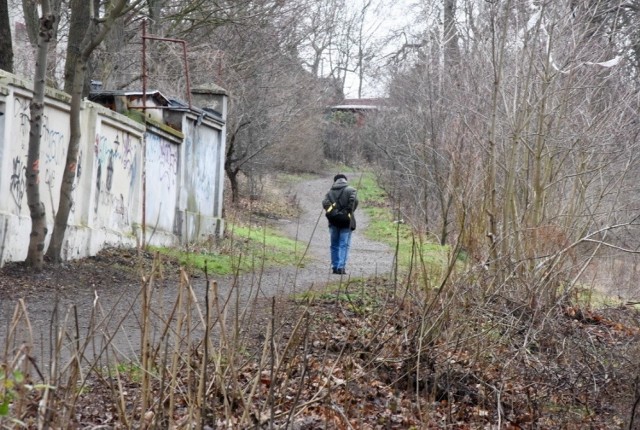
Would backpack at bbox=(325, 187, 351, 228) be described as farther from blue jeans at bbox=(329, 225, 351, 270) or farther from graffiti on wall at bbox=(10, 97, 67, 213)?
graffiti on wall at bbox=(10, 97, 67, 213)

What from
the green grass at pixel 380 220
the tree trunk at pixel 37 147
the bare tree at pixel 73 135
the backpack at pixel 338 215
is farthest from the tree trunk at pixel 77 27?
the green grass at pixel 380 220

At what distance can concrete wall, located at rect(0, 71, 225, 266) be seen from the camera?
11.1 meters

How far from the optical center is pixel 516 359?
25.0 feet

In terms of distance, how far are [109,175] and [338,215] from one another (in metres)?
3.46

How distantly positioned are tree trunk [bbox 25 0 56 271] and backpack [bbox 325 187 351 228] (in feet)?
15.2

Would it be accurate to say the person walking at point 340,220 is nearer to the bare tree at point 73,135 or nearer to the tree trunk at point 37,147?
the bare tree at point 73,135

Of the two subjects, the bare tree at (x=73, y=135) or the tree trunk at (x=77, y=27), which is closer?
the bare tree at (x=73, y=135)

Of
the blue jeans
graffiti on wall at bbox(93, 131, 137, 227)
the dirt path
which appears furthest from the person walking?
graffiti on wall at bbox(93, 131, 137, 227)

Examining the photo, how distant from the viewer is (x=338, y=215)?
14.2 m

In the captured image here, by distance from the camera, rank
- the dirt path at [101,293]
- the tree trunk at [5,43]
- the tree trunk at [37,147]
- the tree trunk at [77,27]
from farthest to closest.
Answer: the tree trunk at [77,27]
the tree trunk at [5,43]
the tree trunk at [37,147]
the dirt path at [101,293]

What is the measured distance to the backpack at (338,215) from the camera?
14.2 m

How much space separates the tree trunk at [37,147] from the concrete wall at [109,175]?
358mm

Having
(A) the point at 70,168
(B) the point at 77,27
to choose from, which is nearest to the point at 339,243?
(A) the point at 70,168

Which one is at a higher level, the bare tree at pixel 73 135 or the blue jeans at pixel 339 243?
the bare tree at pixel 73 135
